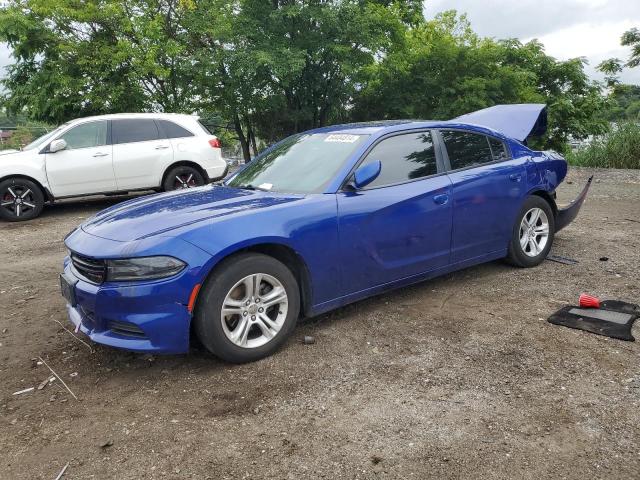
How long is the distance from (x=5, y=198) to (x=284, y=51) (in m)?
9.36

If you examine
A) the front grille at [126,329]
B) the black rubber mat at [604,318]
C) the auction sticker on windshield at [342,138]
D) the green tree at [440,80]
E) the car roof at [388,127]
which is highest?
the green tree at [440,80]

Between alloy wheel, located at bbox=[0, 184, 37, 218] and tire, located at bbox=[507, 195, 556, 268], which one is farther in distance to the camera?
alloy wheel, located at bbox=[0, 184, 37, 218]

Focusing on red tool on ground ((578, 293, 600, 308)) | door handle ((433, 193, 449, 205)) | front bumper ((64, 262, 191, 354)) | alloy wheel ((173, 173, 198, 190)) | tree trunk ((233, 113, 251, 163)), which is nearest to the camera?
front bumper ((64, 262, 191, 354))

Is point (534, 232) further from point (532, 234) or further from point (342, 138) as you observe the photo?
point (342, 138)

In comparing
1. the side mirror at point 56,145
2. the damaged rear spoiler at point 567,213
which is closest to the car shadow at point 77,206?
the side mirror at point 56,145

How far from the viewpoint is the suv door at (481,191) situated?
464 centimetres

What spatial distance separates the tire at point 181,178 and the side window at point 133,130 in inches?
27.4

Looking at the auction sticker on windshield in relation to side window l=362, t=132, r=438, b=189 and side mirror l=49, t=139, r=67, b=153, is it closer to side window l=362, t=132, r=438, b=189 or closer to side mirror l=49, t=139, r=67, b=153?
A: side window l=362, t=132, r=438, b=189

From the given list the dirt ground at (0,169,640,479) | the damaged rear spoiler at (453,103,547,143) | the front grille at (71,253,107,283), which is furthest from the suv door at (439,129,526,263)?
the front grille at (71,253,107,283)

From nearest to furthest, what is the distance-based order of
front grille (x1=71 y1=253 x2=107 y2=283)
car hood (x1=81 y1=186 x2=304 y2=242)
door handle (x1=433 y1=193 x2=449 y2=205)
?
front grille (x1=71 y1=253 x2=107 y2=283)
car hood (x1=81 y1=186 x2=304 y2=242)
door handle (x1=433 y1=193 x2=449 y2=205)

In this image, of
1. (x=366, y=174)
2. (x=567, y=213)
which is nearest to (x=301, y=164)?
(x=366, y=174)

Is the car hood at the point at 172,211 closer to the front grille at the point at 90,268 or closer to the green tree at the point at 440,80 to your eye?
the front grille at the point at 90,268

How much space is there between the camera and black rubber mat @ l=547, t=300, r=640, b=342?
3803 mm

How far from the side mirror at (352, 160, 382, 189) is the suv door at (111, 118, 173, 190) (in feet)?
21.7
